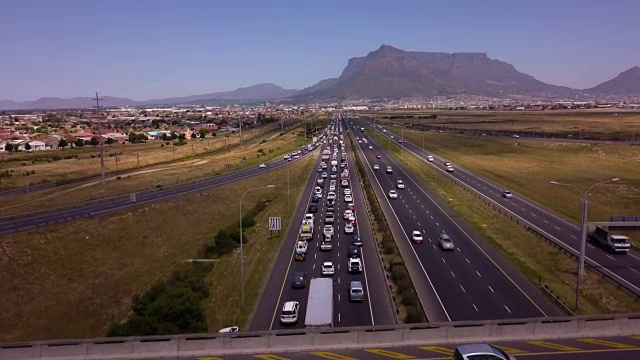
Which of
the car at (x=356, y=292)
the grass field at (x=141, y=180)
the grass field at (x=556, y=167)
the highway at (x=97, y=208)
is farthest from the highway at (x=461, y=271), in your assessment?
the grass field at (x=141, y=180)

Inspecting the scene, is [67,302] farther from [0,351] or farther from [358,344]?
[358,344]

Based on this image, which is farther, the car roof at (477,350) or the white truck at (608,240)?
the white truck at (608,240)

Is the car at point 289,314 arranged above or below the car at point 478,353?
below

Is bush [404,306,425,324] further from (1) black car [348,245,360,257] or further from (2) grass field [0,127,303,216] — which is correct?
(2) grass field [0,127,303,216]

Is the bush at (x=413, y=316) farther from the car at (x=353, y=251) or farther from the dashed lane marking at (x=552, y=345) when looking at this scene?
the car at (x=353, y=251)

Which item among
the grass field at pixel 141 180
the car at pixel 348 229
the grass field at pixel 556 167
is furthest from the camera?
the grass field at pixel 556 167

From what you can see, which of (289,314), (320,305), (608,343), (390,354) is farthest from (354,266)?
(608,343)

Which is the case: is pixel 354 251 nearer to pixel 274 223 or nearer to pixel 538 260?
pixel 274 223
